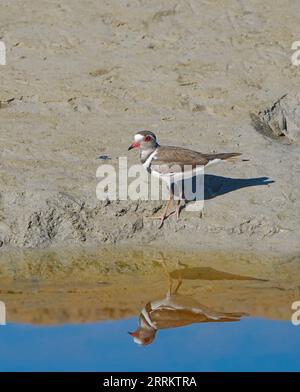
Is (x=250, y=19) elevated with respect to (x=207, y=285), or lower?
elevated

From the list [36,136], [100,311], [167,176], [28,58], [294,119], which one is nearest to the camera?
[100,311]

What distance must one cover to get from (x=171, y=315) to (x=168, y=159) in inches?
85.9

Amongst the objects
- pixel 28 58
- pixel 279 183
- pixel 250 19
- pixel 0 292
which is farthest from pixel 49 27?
pixel 0 292

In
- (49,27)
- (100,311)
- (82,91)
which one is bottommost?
(100,311)

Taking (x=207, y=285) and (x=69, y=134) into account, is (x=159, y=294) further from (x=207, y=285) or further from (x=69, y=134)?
(x=69, y=134)

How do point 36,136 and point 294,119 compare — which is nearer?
point 36,136

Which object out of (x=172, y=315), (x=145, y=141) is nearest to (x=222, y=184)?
(x=145, y=141)

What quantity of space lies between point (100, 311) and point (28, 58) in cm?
566

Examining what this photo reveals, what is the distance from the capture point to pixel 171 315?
9.20 m

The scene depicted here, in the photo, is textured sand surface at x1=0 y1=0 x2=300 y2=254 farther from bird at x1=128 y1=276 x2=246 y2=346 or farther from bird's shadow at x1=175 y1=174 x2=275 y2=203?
bird at x1=128 y1=276 x2=246 y2=346

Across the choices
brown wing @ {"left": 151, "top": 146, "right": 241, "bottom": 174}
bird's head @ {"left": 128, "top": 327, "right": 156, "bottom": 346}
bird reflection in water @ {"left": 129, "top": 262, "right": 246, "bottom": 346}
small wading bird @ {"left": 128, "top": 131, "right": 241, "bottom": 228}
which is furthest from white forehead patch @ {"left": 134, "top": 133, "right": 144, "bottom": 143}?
bird's head @ {"left": 128, "top": 327, "right": 156, "bottom": 346}

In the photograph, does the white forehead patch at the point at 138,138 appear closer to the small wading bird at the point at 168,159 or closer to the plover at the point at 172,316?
the small wading bird at the point at 168,159

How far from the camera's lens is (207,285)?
9836mm

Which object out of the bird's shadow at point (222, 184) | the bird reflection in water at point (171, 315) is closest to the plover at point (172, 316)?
the bird reflection in water at point (171, 315)
